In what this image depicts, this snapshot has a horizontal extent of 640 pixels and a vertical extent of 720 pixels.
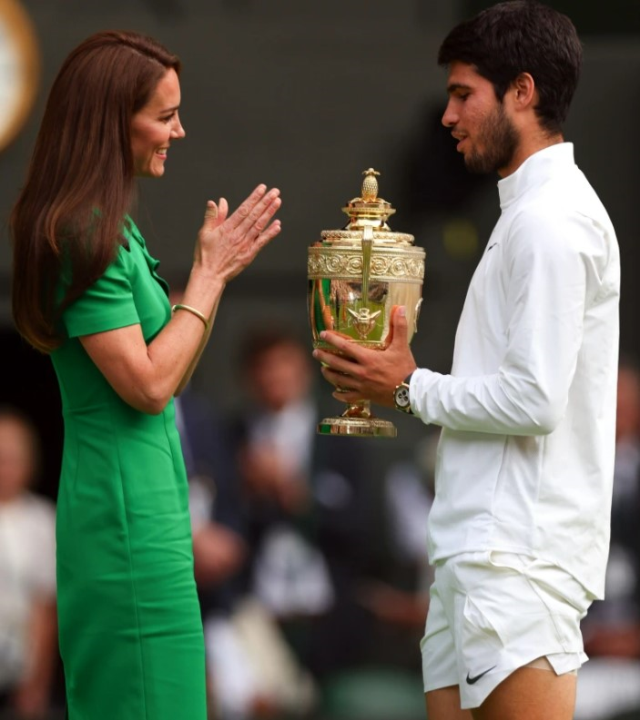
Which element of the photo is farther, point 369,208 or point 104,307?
point 369,208

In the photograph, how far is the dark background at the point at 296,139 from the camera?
4887 millimetres

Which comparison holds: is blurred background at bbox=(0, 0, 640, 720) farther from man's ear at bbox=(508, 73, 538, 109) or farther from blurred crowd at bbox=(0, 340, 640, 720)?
man's ear at bbox=(508, 73, 538, 109)

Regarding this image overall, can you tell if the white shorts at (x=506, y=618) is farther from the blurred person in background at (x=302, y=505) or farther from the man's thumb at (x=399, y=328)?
the blurred person in background at (x=302, y=505)

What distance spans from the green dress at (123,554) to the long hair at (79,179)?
48 mm

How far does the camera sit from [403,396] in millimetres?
2879

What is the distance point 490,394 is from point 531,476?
0.17m

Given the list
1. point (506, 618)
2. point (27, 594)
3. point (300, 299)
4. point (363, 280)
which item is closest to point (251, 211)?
point (363, 280)

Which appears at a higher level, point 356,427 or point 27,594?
point 356,427

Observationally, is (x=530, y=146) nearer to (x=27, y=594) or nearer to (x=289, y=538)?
(x=289, y=538)

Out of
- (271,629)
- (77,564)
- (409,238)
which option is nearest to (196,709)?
(77,564)

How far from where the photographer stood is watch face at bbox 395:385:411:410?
113 inches

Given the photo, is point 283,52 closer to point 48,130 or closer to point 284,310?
point 284,310

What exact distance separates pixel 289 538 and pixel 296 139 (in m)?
1.26

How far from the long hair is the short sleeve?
0.06ft
